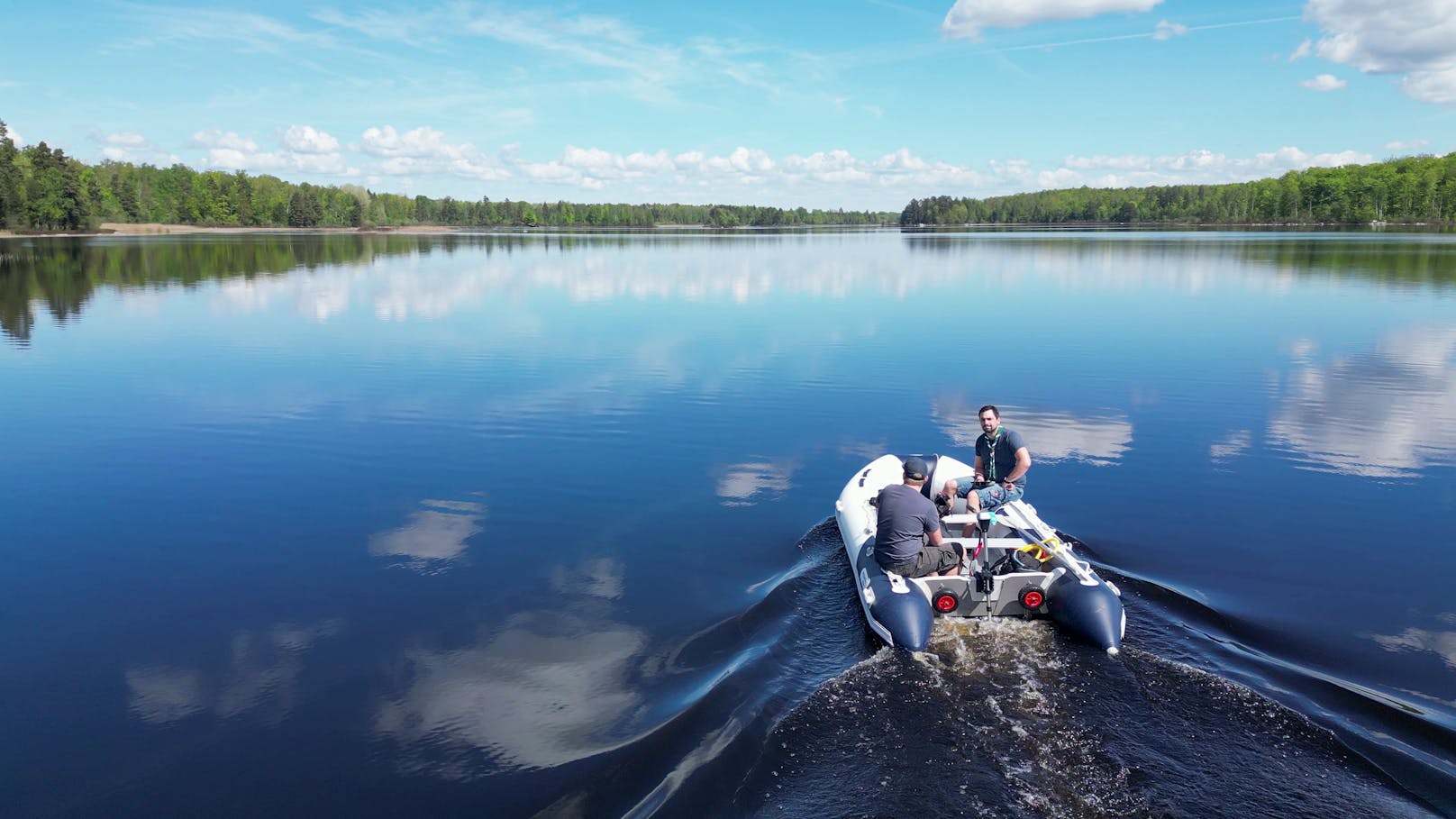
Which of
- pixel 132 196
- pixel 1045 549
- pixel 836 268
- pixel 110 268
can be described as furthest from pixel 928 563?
pixel 132 196

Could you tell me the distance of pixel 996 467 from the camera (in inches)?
485

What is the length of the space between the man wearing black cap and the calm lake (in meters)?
0.77

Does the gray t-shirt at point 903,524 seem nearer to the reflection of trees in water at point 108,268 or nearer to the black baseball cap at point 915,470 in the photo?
the black baseball cap at point 915,470

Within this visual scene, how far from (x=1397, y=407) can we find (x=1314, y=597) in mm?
13145

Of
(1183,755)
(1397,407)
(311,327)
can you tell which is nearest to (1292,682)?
(1183,755)

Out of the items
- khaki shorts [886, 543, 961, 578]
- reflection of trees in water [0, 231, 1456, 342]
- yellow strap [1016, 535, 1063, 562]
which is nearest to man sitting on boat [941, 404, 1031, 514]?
yellow strap [1016, 535, 1063, 562]

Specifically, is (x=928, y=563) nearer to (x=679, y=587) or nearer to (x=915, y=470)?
(x=915, y=470)

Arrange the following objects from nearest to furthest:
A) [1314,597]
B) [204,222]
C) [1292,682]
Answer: [1292,682] → [1314,597] → [204,222]

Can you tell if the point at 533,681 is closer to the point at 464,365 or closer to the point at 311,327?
the point at 464,365

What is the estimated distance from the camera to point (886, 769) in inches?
278

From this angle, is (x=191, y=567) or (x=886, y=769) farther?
(x=191, y=567)

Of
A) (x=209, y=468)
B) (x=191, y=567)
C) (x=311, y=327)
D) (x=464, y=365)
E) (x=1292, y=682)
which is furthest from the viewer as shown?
(x=311, y=327)

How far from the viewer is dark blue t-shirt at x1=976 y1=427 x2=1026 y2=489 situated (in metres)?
12.0

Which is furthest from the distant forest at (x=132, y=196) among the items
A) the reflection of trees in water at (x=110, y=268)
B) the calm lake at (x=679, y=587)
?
the calm lake at (x=679, y=587)
